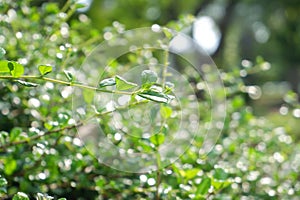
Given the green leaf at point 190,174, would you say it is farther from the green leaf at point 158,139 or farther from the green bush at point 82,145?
the green leaf at point 158,139

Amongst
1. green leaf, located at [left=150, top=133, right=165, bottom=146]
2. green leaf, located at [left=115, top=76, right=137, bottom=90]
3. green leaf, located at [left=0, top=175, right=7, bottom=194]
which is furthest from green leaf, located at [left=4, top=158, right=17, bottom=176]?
green leaf, located at [left=115, top=76, right=137, bottom=90]

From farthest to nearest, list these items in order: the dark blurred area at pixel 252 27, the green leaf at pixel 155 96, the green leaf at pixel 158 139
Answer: the dark blurred area at pixel 252 27
the green leaf at pixel 158 139
the green leaf at pixel 155 96

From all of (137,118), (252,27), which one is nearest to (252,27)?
(252,27)

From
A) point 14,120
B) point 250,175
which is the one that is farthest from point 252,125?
point 14,120

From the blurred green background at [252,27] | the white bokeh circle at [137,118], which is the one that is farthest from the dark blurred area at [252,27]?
the white bokeh circle at [137,118]

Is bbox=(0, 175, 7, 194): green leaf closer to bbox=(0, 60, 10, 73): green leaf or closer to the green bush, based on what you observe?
the green bush
